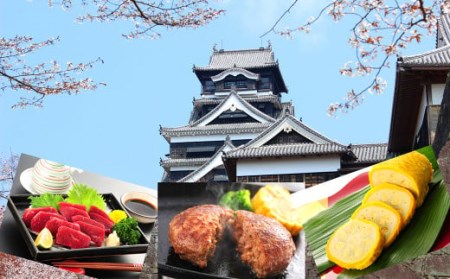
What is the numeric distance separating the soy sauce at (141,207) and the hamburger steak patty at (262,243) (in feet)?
2.18

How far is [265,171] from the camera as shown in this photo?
1027 centimetres

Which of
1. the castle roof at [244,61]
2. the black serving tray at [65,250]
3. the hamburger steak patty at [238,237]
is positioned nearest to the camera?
the hamburger steak patty at [238,237]

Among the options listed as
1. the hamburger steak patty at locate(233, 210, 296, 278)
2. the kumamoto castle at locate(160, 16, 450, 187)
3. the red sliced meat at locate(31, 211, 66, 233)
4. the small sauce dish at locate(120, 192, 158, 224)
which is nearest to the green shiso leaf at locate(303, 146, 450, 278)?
the hamburger steak patty at locate(233, 210, 296, 278)

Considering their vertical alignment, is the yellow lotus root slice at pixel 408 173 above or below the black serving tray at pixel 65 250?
above

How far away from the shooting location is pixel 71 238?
286 cm

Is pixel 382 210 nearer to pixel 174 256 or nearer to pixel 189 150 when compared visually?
pixel 174 256

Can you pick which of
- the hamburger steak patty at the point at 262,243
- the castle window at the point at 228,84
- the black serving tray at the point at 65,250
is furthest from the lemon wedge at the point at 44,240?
the castle window at the point at 228,84

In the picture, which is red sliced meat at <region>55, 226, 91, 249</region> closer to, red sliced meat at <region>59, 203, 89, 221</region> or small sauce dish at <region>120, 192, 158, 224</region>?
red sliced meat at <region>59, 203, 89, 221</region>

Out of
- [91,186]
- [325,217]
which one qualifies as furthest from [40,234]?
[325,217]

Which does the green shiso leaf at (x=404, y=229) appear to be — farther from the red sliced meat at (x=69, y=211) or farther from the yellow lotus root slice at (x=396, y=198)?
the red sliced meat at (x=69, y=211)

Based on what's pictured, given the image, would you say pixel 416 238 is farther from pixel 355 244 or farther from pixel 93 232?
pixel 93 232

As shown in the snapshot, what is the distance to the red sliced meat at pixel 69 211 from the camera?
2.99 m

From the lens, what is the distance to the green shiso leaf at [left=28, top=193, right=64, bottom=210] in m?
3.03

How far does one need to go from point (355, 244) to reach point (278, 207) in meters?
0.39
